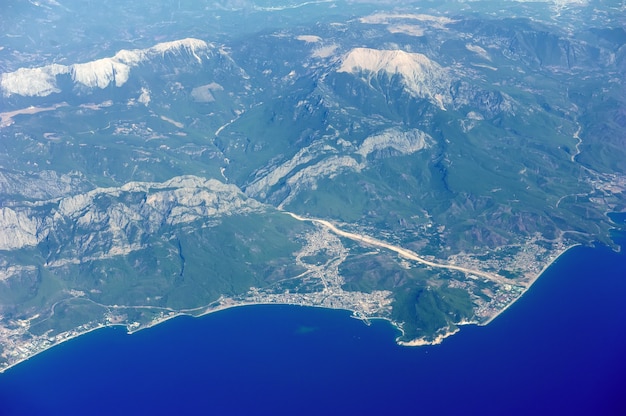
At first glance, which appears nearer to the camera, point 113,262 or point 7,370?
point 7,370

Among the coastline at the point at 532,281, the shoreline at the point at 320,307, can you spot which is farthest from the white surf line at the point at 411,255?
the shoreline at the point at 320,307

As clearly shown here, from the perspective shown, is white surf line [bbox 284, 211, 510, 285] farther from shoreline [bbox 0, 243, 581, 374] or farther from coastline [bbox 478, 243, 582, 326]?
shoreline [bbox 0, 243, 581, 374]

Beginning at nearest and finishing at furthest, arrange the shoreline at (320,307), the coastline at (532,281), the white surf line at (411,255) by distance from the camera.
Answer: the shoreline at (320,307) < the coastline at (532,281) < the white surf line at (411,255)

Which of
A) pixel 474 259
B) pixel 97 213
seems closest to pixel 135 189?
pixel 97 213

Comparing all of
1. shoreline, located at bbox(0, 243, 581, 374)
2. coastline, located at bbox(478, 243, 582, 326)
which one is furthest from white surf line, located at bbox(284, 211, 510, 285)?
shoreline, located at bbox(0, 243, 581, 374)

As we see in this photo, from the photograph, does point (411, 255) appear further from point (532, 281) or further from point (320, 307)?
point (320, 307)

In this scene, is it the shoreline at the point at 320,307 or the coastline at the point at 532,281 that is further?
the coastline at the point at 532,281

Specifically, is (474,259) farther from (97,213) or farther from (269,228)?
(97,213)

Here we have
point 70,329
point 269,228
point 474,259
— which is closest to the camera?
point 70,329

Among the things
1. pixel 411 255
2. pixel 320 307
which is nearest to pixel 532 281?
pixel 411 255

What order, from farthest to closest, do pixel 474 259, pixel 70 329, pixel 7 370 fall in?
pixel 474 259 < pixel 70 329 < pixel 7 370

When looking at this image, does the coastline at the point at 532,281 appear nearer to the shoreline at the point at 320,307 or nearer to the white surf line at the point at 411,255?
the shoreline at the point at 320,307
